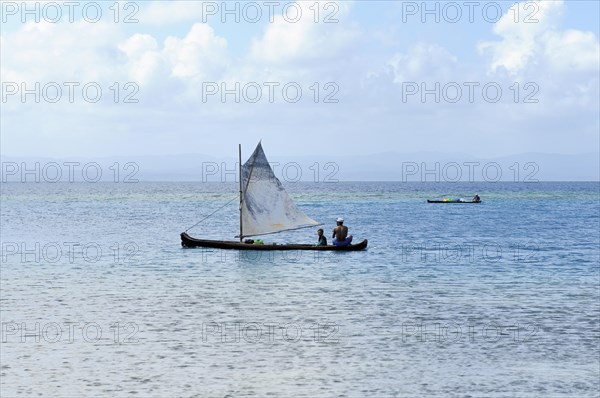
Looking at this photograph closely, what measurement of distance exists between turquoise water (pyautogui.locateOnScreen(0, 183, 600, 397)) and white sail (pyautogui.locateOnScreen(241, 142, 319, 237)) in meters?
2.41

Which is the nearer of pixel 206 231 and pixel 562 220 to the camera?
pixel 206 231

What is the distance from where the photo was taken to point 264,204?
65688 millimetres

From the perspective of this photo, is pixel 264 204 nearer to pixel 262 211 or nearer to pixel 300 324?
pixel 262 211

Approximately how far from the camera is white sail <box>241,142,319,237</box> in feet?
212

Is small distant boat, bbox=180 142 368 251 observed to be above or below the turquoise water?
above

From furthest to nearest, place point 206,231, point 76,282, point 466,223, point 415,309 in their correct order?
point 466,223 → point 206,231 → point 76,282 → point 415,309

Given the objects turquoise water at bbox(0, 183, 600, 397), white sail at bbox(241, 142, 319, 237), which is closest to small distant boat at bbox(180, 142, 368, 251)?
white sail at bbox(241, 142, 319, 237)

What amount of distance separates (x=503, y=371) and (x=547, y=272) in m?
29.4

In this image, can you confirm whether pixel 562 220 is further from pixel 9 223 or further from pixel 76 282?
pixel 76 282

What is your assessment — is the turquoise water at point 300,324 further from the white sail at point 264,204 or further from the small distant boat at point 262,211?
the white sail at point 264,204

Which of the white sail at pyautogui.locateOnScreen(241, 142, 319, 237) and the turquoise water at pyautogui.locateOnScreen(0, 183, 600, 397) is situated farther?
the white sail at pyautogui.locateOnScreen(241, 142, 319, 237)

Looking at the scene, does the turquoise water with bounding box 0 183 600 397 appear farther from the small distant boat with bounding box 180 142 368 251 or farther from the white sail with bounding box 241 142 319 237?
the white sail with bounding box 241 142 319 237

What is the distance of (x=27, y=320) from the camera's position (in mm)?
34562

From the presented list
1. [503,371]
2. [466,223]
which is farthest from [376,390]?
[466,223]
